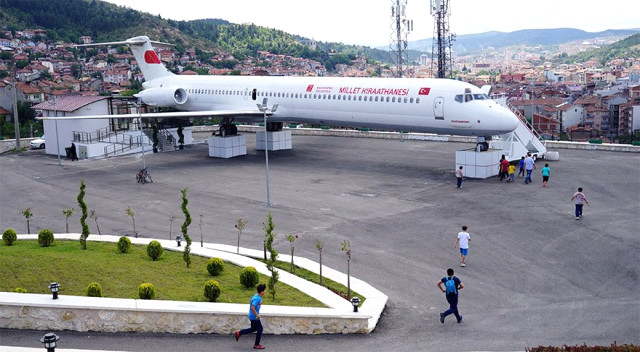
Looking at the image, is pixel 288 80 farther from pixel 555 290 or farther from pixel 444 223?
pixel 555 290

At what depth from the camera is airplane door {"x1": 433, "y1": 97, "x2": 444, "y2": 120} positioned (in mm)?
32969

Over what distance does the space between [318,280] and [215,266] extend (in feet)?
8.52

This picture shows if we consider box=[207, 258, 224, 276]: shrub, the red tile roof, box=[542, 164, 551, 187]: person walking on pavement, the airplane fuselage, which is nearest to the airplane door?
the airplane fuselage

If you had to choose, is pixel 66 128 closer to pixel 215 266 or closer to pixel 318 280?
pixel 215 266

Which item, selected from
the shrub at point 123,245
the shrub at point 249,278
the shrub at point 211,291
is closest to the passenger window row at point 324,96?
the shrub at point 123,245

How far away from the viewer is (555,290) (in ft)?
55.5

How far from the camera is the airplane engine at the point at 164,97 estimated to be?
156 feet

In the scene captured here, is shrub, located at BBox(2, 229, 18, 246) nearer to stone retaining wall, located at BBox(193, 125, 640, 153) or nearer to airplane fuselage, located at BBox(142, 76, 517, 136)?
airplane fuselage, located at BBox(142, 76, 517, 136)

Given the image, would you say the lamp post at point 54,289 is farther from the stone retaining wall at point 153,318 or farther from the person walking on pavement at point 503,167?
the person walking on pavement at point 503,167

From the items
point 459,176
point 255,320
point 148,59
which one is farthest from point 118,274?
point 148,59

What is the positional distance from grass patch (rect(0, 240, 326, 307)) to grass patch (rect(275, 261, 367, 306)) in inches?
37.4

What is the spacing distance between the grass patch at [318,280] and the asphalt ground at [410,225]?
957mm

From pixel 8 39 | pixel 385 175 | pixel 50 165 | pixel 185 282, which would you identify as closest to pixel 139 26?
pixel 8 39

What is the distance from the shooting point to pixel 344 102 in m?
37.0
